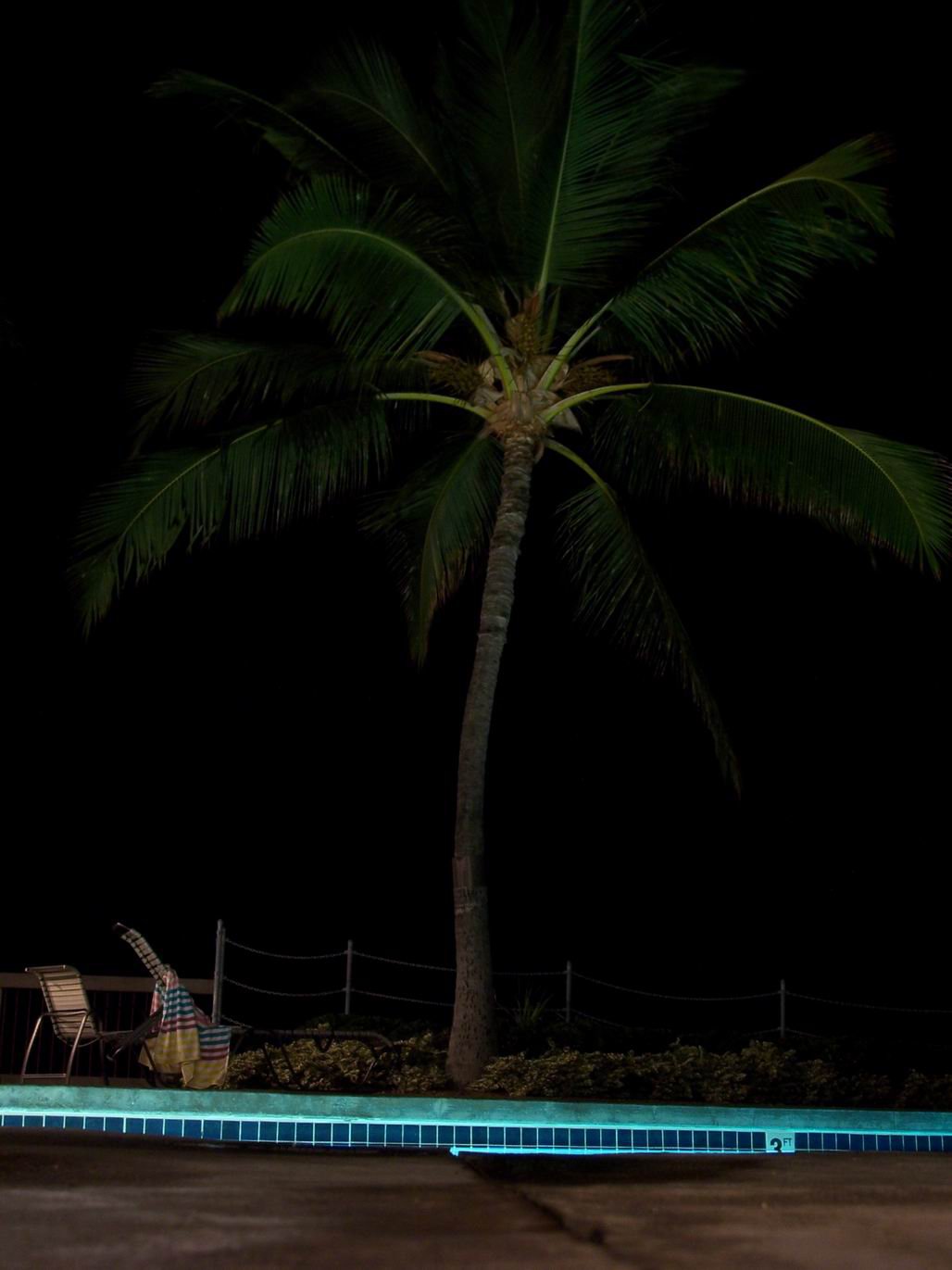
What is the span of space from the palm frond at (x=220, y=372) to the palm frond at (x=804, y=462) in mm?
1756

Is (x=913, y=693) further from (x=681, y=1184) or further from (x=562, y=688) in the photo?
(x=681, y=1184)

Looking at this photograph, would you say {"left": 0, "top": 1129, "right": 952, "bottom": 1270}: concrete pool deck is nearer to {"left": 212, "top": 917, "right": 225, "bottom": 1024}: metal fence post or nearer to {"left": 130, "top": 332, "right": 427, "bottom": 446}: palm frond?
{"left": 130, "top": 332, "right": 427, "bottom": 446}: palm frond

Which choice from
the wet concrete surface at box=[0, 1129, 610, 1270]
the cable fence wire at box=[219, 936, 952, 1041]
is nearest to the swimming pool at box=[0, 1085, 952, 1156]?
the wet concrete surface at box=[0, 1129, 610, 1270]

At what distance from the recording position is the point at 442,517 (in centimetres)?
1080

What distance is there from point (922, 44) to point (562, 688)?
9078 mm

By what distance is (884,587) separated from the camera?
17.4m

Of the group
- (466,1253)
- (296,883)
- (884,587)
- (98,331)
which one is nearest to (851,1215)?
(466,1253)

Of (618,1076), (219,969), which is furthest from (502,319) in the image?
(219,969)

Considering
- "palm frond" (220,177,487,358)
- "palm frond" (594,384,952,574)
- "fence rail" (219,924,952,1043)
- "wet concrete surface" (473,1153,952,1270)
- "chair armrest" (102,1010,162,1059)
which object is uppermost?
"palm frond" (220,177,487,358)

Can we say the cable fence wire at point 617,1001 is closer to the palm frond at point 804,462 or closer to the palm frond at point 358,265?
the palm frond at point 804,462

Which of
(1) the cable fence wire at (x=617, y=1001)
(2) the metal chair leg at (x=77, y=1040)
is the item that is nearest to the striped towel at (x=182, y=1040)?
(2) the metal chair leg at (x=77, y=1040)

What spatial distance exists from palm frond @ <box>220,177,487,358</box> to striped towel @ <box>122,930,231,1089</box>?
12.8ft

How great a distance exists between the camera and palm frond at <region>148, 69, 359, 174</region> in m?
9.98

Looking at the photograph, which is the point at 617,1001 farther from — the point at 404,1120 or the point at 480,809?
the point at 404,1120
